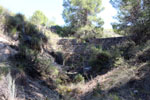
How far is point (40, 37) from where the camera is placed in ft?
28.3

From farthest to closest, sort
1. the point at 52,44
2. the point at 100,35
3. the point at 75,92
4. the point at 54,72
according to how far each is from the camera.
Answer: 1. the point at 100,35
2. the point at 52,44
3. the point at 54,72
4. the point at 75,92

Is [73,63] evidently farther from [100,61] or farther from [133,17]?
[133,17]

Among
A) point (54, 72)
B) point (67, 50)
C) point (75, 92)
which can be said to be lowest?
point (75, 92)

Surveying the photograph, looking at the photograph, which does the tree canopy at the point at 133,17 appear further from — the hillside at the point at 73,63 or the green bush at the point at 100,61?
the green bush at the point at 100,61

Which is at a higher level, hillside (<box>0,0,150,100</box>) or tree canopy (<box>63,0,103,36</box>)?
tree canopy (<box>63,0,103,36</box>)

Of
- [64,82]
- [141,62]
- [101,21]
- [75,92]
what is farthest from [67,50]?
[101,21]

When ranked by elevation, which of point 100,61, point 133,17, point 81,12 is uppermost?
point 81,12

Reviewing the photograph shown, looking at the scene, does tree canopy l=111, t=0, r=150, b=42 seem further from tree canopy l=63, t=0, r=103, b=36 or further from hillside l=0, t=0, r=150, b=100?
tree canopy l=63, t=0, r=103, b=36

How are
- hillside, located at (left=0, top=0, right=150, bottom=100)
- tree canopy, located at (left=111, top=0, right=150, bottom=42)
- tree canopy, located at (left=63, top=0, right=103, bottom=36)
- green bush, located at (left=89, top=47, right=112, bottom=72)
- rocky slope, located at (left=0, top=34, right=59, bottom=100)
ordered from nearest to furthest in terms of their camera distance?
rocky slope, located at (left=0, top=34, right=59, bottom=100) → hillside, located at (left=0, top=0, right=150, bottom=100) → green bush, located at (left=89, top=47, right=112, bottom=72) → tree canopy, located at (left=111, top=0, right=150, bottom=42) → tree canopy, located at (left=63, top=0, right=103, bottom=36)

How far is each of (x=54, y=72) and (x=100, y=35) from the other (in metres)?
6.49

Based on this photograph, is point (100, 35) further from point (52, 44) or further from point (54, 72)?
point (54, 72)

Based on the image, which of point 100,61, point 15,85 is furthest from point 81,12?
point 15,85

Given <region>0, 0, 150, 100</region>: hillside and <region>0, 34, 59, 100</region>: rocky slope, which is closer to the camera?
<region>0, 34, 59, 100</region>: rocky slope

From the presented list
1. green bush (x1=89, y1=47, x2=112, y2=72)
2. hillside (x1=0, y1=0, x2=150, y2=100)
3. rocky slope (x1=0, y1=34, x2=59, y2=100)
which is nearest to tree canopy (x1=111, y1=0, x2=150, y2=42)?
hillside (x1=0, y1=0, x2=150, y2=100)
